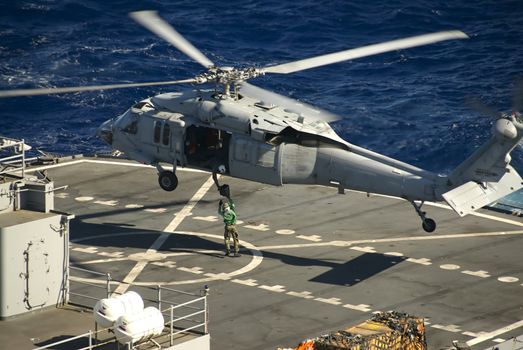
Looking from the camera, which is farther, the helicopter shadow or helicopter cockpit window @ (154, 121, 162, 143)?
helicopter cockpit window @ (154, 121, 162, 143)

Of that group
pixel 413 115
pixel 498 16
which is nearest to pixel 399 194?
pixel 413 115

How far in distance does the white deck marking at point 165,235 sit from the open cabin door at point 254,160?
11.9 ft

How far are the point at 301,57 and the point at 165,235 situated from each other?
47.7m

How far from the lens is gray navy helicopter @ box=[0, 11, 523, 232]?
42219 mm

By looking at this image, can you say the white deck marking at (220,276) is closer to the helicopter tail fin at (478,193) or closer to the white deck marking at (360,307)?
the white deck marking at (360,307)

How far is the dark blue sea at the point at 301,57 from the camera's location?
81625mm

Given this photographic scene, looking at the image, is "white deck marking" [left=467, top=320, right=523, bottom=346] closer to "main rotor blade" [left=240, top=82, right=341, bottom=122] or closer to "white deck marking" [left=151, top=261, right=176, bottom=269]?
"main rotor blade" [left=240, top=82, right=341, bottom=122]

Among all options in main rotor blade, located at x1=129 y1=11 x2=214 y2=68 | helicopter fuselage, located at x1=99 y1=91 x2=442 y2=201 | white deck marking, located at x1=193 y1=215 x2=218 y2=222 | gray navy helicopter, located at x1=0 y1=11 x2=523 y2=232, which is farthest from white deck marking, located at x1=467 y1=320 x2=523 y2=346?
main rotor blade, located at x1=129 y1=11 x2=214 y2=68

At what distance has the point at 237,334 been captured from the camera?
122ft

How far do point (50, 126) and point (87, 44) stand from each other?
15.4 meters

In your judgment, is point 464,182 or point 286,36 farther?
point 286,36

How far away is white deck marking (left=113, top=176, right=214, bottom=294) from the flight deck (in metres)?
0.05

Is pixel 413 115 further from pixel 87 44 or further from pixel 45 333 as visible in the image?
pixel 45 333

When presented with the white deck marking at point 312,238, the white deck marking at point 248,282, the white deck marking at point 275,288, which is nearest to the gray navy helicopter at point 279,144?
the white deck marking at point 312,238
